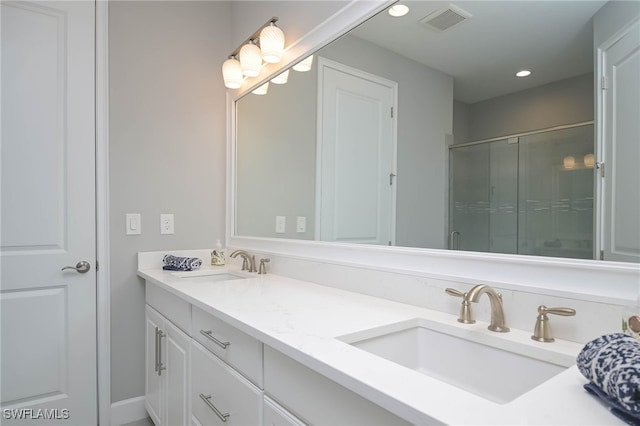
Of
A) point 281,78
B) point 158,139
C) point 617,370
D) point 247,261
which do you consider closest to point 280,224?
point 247,261

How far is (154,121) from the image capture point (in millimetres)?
2180

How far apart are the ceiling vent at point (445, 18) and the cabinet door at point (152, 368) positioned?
5.68 feet

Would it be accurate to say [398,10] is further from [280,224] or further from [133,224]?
[133,224]

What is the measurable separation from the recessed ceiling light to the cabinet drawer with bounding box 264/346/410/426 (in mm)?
1216

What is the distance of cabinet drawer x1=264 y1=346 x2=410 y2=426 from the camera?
70cm

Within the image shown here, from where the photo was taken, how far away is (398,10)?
1326mm

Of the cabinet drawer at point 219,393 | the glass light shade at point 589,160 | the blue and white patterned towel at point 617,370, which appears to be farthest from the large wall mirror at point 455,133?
the cabinet drawer at point 219,393

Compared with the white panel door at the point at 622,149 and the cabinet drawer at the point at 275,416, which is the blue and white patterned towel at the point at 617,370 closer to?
the white panel door at the point at 622,149

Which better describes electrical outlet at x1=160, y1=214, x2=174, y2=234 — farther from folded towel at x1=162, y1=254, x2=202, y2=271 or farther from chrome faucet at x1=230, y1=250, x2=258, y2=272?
chrome faucet at x1=230, y1=250, x2=258, y2=272

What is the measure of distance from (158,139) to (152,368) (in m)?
1.30

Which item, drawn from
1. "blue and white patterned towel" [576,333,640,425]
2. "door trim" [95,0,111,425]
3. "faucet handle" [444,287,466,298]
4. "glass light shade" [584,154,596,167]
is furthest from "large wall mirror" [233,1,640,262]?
"door trim" [95,0,111,425]

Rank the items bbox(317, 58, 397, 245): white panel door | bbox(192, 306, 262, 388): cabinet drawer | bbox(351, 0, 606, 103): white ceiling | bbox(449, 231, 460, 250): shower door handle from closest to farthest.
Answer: bbox(351, 0, 606, 103): white ceiling < bbox(192, 306, 262, 388): cabinet drawer < bbox(449, 231, 460, 250): shower door handle < bbox(317, 58, 397, 245): white panel door

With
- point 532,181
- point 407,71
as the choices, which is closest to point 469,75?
point 407,71

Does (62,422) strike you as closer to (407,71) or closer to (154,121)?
(154,121)
